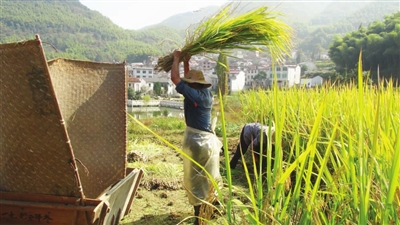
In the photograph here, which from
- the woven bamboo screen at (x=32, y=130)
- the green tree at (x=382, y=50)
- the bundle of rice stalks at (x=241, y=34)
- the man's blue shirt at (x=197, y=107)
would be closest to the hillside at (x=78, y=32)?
the green tree at (x=382, y=50)

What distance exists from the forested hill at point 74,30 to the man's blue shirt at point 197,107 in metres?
84.3

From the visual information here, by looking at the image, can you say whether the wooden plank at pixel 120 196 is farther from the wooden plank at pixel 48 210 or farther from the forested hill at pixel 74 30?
the forested hill at pixel 74 30

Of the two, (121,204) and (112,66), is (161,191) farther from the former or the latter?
(112,66)

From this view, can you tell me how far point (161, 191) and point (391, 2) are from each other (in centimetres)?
22578

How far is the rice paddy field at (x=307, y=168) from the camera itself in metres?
1.41

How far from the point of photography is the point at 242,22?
3.39 metres

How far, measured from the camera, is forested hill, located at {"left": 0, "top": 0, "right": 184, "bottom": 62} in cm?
9706

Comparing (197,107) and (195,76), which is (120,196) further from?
(195,76)

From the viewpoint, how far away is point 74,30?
11844cm

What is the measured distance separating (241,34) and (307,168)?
4.79 feet

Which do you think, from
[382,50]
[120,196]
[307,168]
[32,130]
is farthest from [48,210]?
[382,50]

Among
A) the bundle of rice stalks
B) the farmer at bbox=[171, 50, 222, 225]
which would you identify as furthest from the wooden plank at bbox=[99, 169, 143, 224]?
the bundle of rice stalks

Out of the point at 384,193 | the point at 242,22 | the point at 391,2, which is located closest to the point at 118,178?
the point at 242,22

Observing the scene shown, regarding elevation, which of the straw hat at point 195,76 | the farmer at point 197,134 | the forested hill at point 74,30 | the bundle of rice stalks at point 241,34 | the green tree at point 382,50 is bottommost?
the farmer at point 197,134
